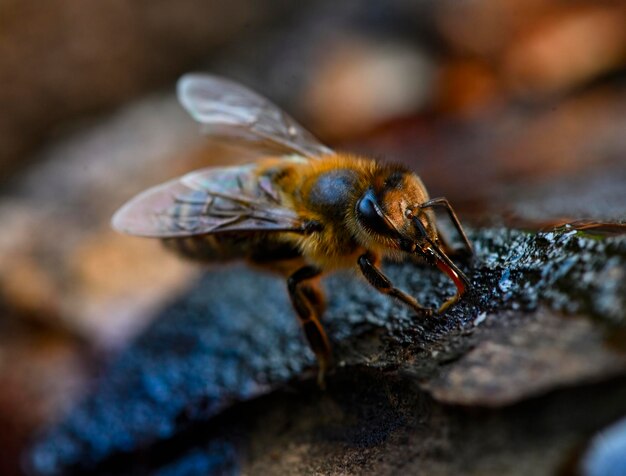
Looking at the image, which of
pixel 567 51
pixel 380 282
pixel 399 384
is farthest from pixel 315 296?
pixel 567 51

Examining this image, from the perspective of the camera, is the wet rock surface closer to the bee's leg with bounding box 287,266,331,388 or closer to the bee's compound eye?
the bee's leg with bounding box 287,266,331,388

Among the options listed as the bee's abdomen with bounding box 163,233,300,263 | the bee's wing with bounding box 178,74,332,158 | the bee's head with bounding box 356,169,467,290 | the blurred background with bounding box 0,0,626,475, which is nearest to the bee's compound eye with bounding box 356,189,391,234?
the bee's head with bounding box 356,169,467,290

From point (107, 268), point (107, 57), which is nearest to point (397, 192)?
point (107, 268)

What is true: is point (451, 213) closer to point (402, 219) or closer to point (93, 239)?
point (402, 219)

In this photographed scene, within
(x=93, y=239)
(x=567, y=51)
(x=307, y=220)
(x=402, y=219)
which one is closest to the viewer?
(x=402, y=219)

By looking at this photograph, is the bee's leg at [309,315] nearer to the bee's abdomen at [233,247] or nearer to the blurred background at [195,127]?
the bee's abdomen at [233,247]

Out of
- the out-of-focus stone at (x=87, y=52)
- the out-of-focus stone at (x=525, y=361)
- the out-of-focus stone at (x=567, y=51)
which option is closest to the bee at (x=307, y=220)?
the out-of-focus stone at (x=525, y=361)
